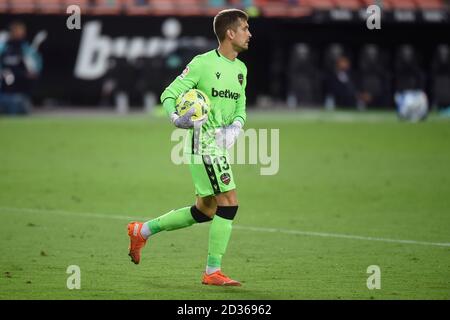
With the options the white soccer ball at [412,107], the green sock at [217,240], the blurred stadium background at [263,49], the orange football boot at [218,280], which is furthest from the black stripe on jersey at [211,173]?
the blurred stadium background at [263,49]

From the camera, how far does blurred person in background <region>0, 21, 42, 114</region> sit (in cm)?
2970

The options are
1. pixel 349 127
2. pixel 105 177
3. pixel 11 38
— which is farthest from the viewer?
pixel 11 38

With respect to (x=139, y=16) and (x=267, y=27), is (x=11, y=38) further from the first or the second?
(x=267, y=27)

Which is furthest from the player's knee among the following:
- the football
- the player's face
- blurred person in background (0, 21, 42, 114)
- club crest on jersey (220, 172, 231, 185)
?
blurred person in background (0, 21, 42, 114)

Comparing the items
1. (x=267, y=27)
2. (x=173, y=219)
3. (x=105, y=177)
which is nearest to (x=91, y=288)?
(x=173, y=219)

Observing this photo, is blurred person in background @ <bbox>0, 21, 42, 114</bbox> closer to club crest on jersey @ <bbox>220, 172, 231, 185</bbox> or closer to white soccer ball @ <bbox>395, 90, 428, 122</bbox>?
white soccer ball @ <bbox>395, 90, 428, 122</bbox>

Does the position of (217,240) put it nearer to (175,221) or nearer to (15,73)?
(175,221)

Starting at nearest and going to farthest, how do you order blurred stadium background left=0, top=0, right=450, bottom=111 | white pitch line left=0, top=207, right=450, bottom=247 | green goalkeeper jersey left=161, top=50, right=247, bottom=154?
green goalkeeper jersey left=161, top=50, right=247, bottom=154, white pitch line left=0, top=207, right=450, bottom=247, blurred stadium background left=0, top=0, right=450, bottom=111

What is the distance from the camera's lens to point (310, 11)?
33375 mm

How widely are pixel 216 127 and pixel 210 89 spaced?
0.33 meters

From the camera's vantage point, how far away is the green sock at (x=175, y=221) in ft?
33.3

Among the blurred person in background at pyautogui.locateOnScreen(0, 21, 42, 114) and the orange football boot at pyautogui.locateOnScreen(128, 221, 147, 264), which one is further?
the blurred person in background at pyautogui.locateOnScreen(0, 21, 42, 114)

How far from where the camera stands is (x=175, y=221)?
10188 millimetres

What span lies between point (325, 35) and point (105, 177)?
1615 centimetres
